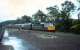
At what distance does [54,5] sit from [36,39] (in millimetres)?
804

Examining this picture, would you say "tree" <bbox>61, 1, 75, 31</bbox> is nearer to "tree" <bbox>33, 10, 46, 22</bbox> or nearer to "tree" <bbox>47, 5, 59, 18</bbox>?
"tree" <bbox>47, 5, 59, 18</bbox>

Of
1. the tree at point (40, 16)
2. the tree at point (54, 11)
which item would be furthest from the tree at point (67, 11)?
the tree at point (40, 16)

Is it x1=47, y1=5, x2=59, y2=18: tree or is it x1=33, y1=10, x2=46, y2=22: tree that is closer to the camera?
x1=33, y1=10, x2=46, y2=22: tree

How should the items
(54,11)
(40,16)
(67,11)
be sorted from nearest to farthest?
(40,16) → (54,11) → (67,11)

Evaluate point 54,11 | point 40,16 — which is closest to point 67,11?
point 54,11

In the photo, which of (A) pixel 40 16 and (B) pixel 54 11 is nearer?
(A) pixel 40 16

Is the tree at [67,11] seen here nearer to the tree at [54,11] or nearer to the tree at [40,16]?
the tree at [54,11]

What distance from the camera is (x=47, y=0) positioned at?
568 centimetres

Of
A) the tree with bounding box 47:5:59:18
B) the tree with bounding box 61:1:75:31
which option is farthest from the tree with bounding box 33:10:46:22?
the tree with bounding box 61:1:75:31

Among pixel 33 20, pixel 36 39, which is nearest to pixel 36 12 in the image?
pixel 33 20

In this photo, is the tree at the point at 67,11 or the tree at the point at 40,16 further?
the tree at the point at 67,11

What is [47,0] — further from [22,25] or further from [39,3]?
[22,25]

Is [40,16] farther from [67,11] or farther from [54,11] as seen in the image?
[67,11]

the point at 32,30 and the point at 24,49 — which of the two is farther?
the point at 32,30
